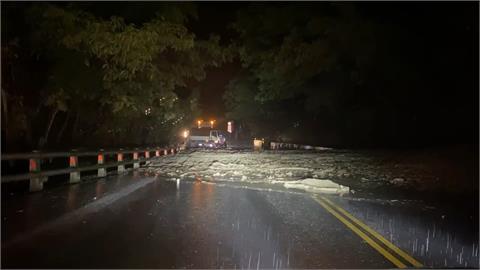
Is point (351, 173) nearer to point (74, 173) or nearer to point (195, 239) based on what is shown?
point (74, 173)

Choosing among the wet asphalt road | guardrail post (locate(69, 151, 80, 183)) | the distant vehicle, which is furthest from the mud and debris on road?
the distant vehicle

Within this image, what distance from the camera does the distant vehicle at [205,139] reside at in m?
47.8

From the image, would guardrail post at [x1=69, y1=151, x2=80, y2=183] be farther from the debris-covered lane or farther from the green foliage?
the debris-covered lane

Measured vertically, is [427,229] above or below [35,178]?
below

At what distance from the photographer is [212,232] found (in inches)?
339

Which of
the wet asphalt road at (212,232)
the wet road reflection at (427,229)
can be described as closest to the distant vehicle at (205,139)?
the wet asphalt road at (212,232)

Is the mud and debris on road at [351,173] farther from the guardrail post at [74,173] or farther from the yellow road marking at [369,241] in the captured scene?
the yellow road marking at [369,241]

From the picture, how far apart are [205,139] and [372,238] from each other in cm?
4011

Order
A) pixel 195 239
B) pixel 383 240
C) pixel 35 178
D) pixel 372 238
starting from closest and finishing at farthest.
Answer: pixel 195 239, pixel 383 240, pixel 372 238, pixel 35 178

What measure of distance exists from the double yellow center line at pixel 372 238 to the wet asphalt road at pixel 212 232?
0.13 m

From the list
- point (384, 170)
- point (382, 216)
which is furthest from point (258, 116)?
point (382, 216)

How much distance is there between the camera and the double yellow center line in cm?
707

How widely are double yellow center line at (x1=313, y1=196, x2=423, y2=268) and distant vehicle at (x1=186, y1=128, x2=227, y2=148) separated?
1414 inches

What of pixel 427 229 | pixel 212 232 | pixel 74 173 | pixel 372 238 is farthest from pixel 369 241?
pixel 74 173
